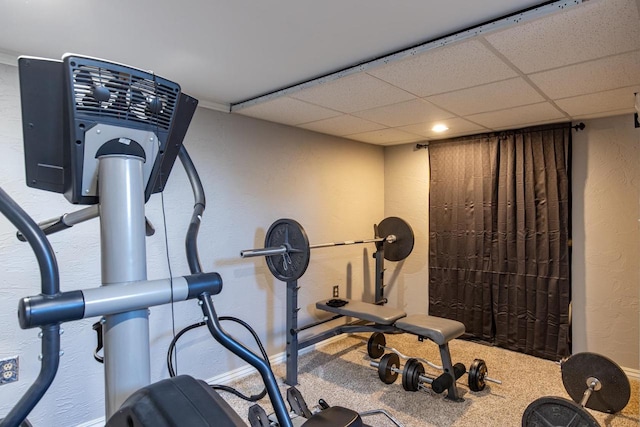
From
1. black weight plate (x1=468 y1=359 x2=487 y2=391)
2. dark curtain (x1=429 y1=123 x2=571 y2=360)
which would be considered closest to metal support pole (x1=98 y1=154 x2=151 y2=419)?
black weight plate (x1=468 y1=359 x2=487 y2=391)

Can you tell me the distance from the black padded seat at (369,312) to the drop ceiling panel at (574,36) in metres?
1.88

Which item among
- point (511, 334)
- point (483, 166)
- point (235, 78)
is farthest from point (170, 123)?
point (511, 334)

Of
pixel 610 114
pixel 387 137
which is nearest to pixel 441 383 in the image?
pixel 387 137

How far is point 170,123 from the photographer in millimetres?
899

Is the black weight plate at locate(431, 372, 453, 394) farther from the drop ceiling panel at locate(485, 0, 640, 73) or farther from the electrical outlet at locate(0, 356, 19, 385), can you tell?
the electrical outlet at locate(0, 356, 19, 385)

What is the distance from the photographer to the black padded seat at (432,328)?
2612 millimetres

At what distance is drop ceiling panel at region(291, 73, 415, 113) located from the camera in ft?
7.06

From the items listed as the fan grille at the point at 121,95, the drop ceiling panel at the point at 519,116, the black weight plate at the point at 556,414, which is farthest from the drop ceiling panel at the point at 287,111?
the black weight plate at the point at 556,414

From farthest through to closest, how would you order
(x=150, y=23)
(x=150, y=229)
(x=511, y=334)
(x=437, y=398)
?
(x=511, y=334) → (x=437, y=398) → (x=150, y=23) → (x=150, y=229)

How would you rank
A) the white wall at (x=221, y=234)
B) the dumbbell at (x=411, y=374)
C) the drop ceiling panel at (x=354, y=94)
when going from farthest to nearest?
the dumbbell at (x=411, y=374) < the drop ceiling panel at (x=354, y=94) < the white wall at (x=221, y=234)

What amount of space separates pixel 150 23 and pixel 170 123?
0.91 meters

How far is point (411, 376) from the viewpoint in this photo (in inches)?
103

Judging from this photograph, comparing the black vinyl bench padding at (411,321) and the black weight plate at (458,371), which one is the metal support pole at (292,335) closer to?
the black vinyl bench padding at (411,321)

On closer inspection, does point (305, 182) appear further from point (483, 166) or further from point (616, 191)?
point (616, 191)
